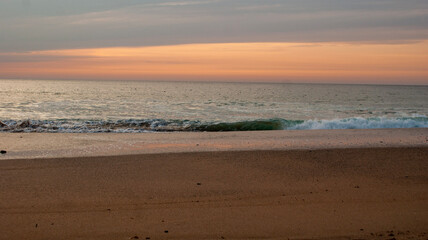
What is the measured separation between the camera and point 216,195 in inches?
237

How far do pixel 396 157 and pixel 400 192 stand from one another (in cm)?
313

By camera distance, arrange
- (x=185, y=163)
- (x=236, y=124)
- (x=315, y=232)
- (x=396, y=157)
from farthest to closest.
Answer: (x=236, y=124) → (x=396, y=157) → (x=185, y=163) → (x=315, y=232)

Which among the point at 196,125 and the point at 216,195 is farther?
the point at 196,125

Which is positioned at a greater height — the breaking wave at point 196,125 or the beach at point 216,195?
the beach at point 216,195

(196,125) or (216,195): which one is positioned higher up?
(216,195)

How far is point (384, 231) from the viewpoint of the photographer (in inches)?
182

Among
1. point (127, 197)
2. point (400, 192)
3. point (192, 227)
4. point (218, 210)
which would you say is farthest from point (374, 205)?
point (127, 197)

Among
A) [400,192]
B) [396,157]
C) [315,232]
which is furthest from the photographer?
[396,157]

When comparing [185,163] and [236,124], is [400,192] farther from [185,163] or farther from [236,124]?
[236,124]

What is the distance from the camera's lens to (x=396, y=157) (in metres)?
9.11

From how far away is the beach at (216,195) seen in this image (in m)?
4.66

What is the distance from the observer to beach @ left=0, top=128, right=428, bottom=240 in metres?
4.66

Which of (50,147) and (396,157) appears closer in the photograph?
(396,157)

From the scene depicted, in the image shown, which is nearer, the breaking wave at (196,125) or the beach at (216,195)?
the beach at (216,195)
